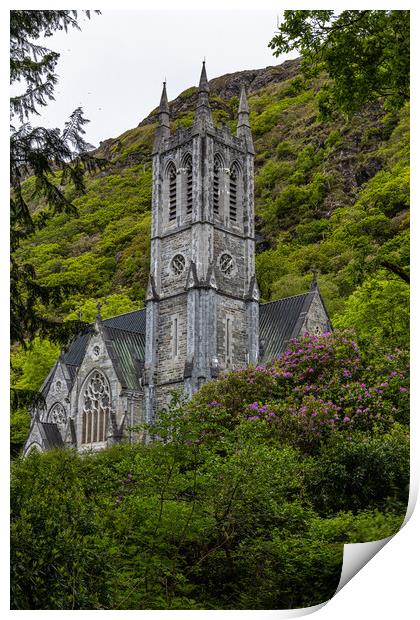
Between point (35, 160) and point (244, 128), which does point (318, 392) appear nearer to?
point (35, 160)

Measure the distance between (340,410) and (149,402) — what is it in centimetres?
1662

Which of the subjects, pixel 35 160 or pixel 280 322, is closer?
pixel 35 160

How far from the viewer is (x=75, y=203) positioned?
38.3 feet

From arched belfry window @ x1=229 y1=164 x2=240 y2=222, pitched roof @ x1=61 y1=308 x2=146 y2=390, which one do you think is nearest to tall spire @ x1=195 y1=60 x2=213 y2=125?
arched belfry window @ x1=229 y1=164 x2=240 y2=222

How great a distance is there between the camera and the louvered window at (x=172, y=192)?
32812 mm

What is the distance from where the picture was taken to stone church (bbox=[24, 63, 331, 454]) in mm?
29938

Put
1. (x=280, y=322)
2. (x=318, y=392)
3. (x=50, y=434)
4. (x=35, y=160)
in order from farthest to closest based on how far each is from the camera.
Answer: (x=280, y=322), (x=50, y=434), (x=318, y=392), (x=35, y=160)

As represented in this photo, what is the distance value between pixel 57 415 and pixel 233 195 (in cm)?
1278

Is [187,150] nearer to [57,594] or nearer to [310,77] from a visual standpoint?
[310,77]

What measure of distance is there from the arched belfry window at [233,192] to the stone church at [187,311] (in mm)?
45

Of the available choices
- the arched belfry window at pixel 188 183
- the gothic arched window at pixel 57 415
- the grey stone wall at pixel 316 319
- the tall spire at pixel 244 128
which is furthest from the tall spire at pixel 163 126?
the gothic arched window at pixel 57 415

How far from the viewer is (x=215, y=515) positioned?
1001 centimetres

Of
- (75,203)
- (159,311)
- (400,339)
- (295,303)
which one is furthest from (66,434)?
(75,203)

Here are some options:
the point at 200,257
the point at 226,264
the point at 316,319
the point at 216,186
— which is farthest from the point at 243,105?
the point at 316,319
